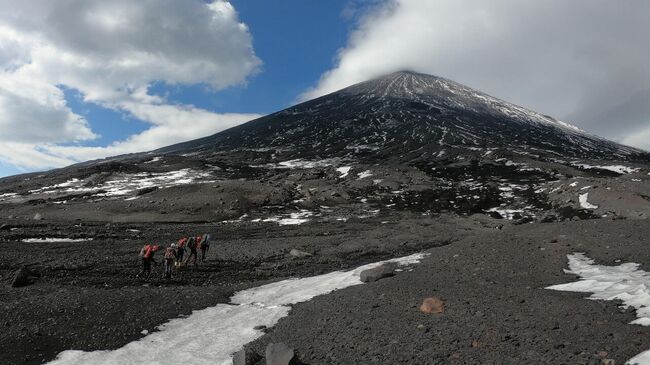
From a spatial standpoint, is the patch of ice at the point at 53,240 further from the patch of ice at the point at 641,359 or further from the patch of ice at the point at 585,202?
the patch of ice at the point at 585,202

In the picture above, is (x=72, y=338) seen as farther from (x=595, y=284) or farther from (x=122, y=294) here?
(x=595, y=284)

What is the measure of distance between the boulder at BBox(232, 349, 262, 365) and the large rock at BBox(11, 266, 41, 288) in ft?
47.8

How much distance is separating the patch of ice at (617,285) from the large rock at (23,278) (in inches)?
882

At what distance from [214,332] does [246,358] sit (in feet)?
12.1

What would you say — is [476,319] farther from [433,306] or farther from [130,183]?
[130,183]

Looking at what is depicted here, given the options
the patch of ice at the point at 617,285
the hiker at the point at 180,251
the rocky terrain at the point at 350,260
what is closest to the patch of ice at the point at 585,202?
the rocky terrain at the point at 350,260

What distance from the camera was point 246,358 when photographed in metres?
11.2

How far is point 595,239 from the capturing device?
22.8 metres

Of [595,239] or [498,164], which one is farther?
[498,164]

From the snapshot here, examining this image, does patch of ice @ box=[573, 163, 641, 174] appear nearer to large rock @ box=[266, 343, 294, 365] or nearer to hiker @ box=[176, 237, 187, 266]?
hiker @ box=[176, 237, 187, 266]

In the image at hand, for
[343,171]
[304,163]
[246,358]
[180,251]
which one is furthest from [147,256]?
[304,163]

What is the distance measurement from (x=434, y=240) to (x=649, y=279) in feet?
72.8

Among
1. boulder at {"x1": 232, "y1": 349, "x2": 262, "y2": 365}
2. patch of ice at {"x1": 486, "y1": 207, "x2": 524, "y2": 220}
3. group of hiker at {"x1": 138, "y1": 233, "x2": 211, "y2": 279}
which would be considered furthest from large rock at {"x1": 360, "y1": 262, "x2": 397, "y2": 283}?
patch of ice at {"x1": 486, "y1": 207, "x2": 524, "y2": 220}

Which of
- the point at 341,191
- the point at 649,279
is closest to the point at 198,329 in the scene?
the point at 649,279
